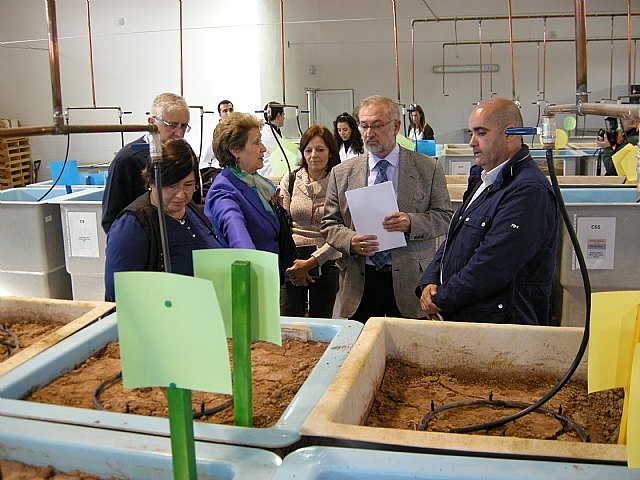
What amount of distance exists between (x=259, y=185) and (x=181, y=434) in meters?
1.66

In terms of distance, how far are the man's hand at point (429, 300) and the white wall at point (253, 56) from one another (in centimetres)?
488

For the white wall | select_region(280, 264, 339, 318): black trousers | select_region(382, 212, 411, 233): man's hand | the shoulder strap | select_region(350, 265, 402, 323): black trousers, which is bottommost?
select_region(280, 264, 339, 318): black trousers

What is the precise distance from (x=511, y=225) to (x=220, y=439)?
3.67 ft

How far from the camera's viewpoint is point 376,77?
34.7 ft

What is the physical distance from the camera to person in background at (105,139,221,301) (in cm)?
175

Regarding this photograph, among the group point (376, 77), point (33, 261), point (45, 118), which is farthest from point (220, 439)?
point (376, 77)

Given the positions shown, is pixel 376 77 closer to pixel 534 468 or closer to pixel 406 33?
pixel 406 33

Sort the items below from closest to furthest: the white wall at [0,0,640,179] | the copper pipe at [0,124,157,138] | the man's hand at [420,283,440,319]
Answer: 1. the copper pipe at [0,124,157,138]
2. the man's hand at [420,283,440,319]
3. the white wall at [0,0,640,179]

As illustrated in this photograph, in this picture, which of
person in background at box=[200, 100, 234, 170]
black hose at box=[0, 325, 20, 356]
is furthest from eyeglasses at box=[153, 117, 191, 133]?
person in background at box=[200, 100, 234, 170]

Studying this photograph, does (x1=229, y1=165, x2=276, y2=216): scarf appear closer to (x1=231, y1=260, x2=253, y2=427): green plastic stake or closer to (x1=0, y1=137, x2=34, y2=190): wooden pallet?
(x1=231, y1=260, x2=253, y2=427): green plastic stake

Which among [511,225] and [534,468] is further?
[511,225]

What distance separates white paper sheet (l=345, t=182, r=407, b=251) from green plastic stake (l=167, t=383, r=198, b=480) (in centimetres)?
151

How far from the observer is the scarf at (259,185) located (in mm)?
2375

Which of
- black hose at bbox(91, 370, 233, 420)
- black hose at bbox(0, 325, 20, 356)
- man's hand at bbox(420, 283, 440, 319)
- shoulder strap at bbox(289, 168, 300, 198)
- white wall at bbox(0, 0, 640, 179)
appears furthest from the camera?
white wall at bbox(0, 0, 640, 179)
